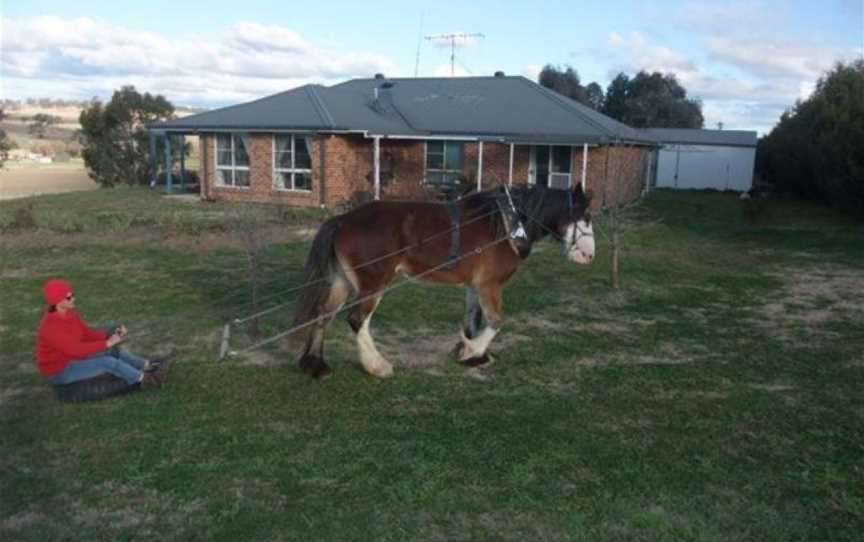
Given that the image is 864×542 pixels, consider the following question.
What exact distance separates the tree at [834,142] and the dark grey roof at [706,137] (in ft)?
24.7

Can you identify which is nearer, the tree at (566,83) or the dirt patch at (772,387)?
the dirt patch at (772,387)

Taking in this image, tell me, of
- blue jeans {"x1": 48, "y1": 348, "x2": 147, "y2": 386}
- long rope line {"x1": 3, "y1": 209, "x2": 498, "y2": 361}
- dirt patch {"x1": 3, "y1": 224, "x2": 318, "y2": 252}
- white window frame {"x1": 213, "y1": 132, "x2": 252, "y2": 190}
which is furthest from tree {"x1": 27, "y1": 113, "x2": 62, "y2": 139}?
blue jeans {"x1": 48, "y1": 348, "x2": 147, "y2": 386}

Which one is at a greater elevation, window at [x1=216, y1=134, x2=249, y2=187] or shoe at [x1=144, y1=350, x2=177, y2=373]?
window at [x1=216, y1=134, x2=249, y2=187]

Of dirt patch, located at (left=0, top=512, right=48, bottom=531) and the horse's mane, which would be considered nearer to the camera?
dirt patch, located at (left=0, top=512, right=48, bottom=531)

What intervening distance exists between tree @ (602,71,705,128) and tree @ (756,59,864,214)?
3000 centimetres

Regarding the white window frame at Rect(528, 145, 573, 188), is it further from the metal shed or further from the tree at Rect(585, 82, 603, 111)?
the tree at Rect(585, 82, 603, 111)

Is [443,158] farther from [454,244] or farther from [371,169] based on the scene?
[454,244]

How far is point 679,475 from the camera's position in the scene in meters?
4.41

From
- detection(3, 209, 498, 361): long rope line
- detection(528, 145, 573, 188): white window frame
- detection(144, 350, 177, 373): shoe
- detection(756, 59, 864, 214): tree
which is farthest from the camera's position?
detection(528, 145, 573, 188): white window frame

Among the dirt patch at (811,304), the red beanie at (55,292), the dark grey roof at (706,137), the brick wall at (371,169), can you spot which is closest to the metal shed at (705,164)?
the dark grey roof at (706,137)

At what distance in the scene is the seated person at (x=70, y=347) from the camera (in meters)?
5.24

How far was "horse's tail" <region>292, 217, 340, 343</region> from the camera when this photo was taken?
600 centimetres

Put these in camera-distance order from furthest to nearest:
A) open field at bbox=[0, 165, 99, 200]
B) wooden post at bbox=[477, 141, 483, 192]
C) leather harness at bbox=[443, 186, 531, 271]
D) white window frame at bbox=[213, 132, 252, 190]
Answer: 1. open field at bbox=[0, 165, 99, 200]
2. white window frame at bbox=[213, 132, 252, 190]
3. wooden post at bbox=[477, 141, 483, 192]
4. leather harness at bbox=[443, 186, 531, 271]

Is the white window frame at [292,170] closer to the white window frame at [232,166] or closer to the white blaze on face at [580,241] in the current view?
the white window frame at [232,166]
